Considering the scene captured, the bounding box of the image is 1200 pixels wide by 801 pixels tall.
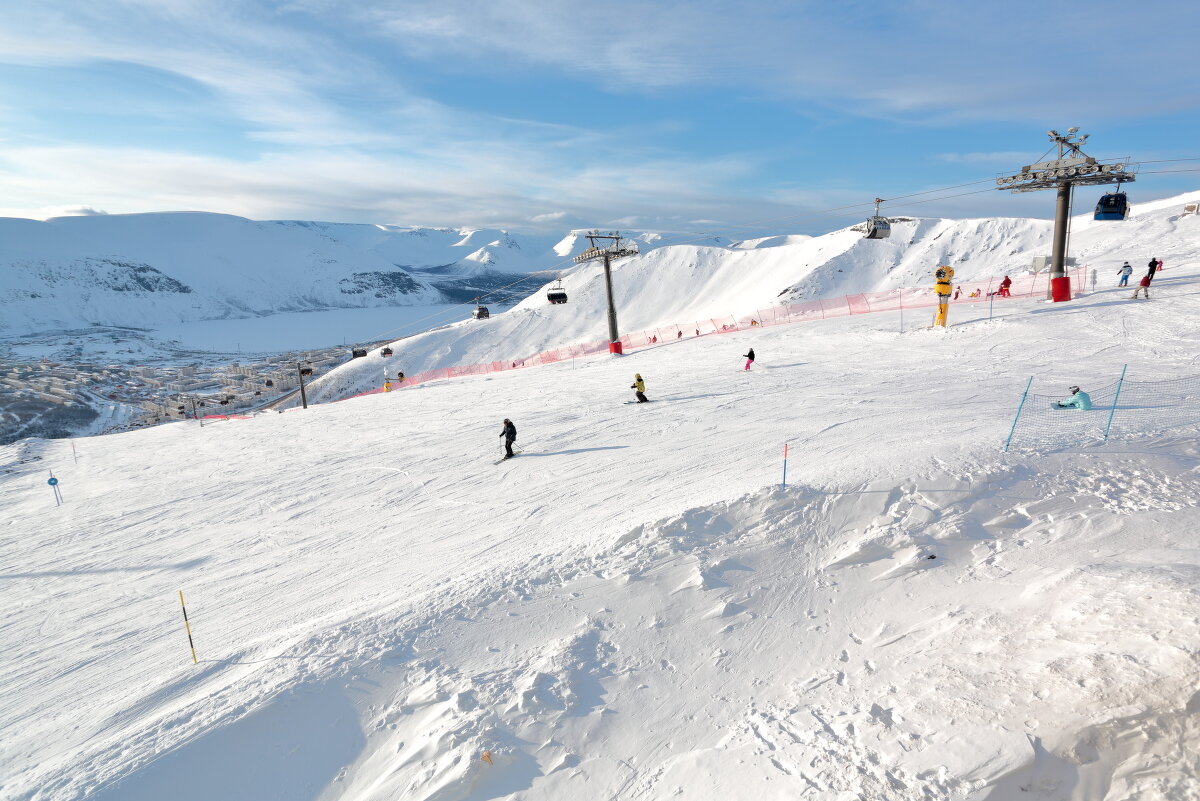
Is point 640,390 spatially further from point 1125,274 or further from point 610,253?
point 1125,274

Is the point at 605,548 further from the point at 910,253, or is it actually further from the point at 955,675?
the point at 910,253

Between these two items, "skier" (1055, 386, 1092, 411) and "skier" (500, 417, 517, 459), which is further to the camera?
"skier" (500, 417, 517, 459)

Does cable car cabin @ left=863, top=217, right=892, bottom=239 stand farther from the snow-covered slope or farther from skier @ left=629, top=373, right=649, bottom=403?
the snow-covered slope

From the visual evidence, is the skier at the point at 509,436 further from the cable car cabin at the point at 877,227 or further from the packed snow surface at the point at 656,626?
the cable car cabin at the point at 877,227

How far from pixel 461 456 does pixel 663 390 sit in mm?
8639

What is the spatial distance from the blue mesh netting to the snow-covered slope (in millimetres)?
66890

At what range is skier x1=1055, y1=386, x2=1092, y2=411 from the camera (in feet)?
43.4

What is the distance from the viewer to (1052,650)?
6.33 meters

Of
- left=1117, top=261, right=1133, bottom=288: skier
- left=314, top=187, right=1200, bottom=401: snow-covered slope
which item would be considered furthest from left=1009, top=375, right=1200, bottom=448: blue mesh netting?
left=314, top=187, right=1200, bottom=401: snow-covered slope

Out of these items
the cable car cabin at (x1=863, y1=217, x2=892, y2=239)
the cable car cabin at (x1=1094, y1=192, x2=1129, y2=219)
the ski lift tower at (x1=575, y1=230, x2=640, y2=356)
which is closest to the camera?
the cable car cabin at (x1=1094, y1=192, x2=1129, y2=219)

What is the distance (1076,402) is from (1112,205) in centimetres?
2010

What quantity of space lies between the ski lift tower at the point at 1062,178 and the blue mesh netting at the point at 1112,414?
15.5 metres

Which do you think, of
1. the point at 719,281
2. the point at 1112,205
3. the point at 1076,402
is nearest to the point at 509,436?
the point at 1076,402

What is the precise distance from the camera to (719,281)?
361 feet
